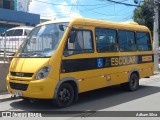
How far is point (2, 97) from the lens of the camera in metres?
10.8

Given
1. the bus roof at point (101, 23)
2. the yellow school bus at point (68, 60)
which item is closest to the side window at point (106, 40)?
the yellow school bus at point (68, 60)

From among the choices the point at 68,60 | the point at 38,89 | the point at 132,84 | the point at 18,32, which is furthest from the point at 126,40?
the point at 18,32

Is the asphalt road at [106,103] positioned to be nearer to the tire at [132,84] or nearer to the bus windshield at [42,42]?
the tire at [132,84]

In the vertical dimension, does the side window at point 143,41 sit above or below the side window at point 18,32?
below

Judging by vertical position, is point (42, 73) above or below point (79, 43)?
below

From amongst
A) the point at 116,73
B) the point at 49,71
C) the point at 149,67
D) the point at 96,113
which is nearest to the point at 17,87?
the point at 49,71

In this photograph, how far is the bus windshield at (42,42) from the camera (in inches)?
369

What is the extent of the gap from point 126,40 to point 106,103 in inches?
132

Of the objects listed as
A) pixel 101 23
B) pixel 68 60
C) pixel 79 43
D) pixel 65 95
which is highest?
pixel 101 23

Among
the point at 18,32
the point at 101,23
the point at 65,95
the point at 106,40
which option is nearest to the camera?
the point at 65,95

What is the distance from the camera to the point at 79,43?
9930mm

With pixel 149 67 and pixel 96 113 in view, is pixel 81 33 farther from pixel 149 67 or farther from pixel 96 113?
pixel 149 67

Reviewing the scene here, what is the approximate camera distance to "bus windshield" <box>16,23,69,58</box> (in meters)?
9.37

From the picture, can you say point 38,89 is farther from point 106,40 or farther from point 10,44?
point 10,44
